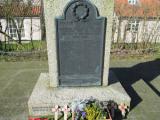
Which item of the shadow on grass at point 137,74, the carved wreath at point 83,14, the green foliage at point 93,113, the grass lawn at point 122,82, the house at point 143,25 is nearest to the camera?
the green foliage at point 93,113

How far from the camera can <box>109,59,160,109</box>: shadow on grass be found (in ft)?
22.1

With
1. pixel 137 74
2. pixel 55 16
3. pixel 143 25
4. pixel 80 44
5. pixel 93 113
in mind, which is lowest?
pixel 93 113

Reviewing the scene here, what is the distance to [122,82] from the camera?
24.2 feet

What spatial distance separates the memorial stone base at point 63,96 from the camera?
209 inches

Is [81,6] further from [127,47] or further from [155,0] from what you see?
[155,0]

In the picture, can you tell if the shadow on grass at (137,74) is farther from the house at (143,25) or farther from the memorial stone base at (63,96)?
the house at (143,25)

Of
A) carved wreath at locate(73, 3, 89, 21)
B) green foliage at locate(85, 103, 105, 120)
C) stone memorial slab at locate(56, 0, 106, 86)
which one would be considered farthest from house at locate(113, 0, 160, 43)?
green foliage at locate(85, 103, 105, 120)

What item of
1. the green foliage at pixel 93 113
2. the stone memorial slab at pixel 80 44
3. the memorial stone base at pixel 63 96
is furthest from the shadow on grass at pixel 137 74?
the green foliage at pixel 93 113

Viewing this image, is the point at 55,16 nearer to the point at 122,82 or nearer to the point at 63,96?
the point at 63,96

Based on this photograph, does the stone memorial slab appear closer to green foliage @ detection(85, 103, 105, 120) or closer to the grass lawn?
green foliage @ detection(85, 103, 105, 120)

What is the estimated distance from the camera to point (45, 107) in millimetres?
5328

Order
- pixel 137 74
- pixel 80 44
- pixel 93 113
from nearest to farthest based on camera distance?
pixel 93 113, pixel 80 44, pixel 137 74

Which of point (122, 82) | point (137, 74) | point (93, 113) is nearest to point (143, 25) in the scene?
point (137, 74)

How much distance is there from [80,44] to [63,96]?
1.32 meters
